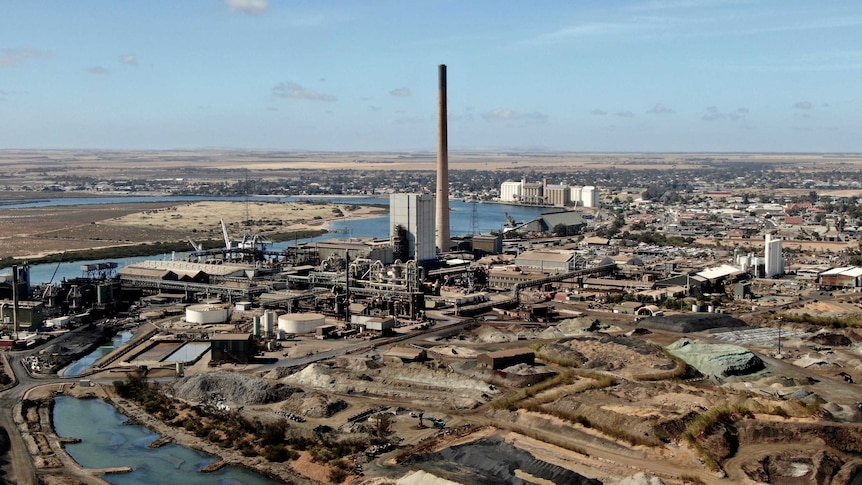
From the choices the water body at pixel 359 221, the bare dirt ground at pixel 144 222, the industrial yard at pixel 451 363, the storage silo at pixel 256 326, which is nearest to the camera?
the industrial yard at pixel 451 363

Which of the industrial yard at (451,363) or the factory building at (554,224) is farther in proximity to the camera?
the factory building at (554,224)

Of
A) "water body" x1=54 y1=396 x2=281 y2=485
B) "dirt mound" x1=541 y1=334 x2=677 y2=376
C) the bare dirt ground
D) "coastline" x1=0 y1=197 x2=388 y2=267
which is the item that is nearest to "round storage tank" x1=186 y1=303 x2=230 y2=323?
"water body" x1=54 y1=396 x2=281 y2=485

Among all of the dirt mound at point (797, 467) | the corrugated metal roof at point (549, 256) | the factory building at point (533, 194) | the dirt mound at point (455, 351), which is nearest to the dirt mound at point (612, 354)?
the dirt mound at point (455, 351)

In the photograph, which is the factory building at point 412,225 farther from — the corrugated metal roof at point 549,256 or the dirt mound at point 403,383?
the dirt mound at point 403,383

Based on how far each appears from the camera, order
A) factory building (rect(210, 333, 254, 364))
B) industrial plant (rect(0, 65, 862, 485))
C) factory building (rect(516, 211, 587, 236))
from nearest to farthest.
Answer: industrial plant (rect(0, 65, 862, 485)) < factory building (rect(210, 333, 254, 364)) < factory building (rect(516, 211, 587, 236))

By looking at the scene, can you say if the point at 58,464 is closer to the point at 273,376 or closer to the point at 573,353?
the point at 273,376

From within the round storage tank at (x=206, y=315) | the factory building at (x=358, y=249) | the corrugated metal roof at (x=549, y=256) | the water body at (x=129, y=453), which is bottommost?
the water body at (x=129, y=453)

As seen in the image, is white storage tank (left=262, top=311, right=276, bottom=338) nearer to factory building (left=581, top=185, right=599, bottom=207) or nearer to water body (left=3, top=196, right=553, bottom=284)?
water body (left=3, top=196, right=553, bottom=284)
